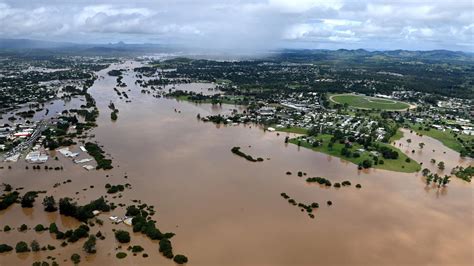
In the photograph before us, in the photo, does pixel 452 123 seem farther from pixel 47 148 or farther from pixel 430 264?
pixel 47 148

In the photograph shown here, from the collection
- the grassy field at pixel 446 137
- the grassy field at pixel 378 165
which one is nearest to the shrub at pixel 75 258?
the grassy field at pixel 378 165

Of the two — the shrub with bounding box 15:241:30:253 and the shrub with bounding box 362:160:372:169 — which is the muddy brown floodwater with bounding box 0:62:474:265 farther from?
the shrub with bounding box 362:160:372:169

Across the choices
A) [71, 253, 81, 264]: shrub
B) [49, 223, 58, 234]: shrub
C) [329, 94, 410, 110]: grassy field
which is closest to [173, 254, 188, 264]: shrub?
[71, 253, 81, 264]: shrub

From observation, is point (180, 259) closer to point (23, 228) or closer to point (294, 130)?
point (23, 228)

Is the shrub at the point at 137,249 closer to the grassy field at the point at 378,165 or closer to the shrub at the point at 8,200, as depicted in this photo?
the shrub at the point at 8,200

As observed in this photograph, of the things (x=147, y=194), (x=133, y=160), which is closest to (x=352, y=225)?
(x=147, y=194)

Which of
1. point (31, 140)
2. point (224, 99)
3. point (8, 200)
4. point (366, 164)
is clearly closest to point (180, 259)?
point (8, 200)
